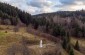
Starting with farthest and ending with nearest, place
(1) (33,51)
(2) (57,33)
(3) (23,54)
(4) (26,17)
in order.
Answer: (4) (26,17) → (2) (57,33) → (1) (33,51) → (3) (23,54)

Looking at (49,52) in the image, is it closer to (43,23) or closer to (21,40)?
(21,40)

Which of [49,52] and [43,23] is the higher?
[43,23]

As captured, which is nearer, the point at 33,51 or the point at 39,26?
the point at 33,51

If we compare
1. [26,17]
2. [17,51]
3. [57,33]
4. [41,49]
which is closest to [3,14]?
[26,17]

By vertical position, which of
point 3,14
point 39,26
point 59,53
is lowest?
point 59,53

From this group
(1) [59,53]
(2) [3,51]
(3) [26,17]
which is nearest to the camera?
(2) [3,51]

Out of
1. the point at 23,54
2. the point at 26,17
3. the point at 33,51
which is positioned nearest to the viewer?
the point at 23,54

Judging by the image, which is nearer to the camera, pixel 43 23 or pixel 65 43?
pixel 65 43

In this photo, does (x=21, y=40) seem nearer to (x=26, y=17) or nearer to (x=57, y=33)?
(x=57, y=33)

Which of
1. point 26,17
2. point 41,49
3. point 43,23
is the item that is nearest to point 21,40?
point 41,49
